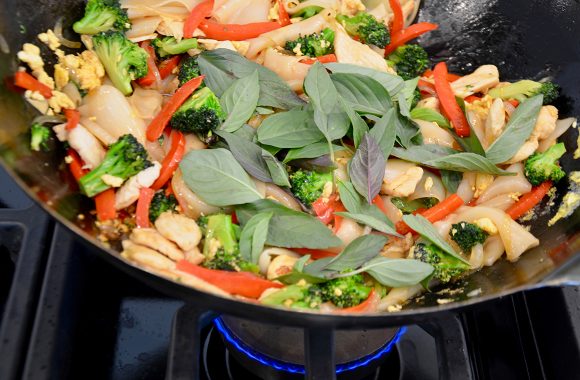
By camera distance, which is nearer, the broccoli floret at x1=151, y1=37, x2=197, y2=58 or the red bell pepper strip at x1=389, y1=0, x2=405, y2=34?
the broccoli floret at x1=151, y1=37, x2=197, y2=58

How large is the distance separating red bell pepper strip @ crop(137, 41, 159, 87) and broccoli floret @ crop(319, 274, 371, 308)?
925mm

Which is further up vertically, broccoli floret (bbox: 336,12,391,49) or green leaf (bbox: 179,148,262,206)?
broccoli floret (bbox: 336,12,391,49)

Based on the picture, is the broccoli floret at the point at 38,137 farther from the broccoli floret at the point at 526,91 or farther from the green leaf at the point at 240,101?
the broccoli floret at the point at 526,91

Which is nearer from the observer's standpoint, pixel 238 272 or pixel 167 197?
Answer: pixel 238 272

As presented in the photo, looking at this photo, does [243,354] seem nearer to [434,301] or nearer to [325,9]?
[434,301]

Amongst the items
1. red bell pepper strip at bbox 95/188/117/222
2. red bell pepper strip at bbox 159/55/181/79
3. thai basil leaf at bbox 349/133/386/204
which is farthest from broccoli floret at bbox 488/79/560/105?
red bell pepper strip at bbox 95/188/117/222

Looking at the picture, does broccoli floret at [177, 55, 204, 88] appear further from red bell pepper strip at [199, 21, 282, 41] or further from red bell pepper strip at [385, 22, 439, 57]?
red bell pepper strip at [385, 22, 439, 57]

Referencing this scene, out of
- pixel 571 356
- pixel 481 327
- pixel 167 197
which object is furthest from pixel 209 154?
pixel 571 356

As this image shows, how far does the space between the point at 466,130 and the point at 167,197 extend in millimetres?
1043

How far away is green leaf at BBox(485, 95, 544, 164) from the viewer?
1882 mm

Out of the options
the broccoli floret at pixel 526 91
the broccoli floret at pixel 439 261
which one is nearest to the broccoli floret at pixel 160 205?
the broccoli floret at pixel 439 261

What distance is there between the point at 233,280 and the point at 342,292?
280 millimetres

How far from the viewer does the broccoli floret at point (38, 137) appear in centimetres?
150

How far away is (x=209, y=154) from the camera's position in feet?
5.47
